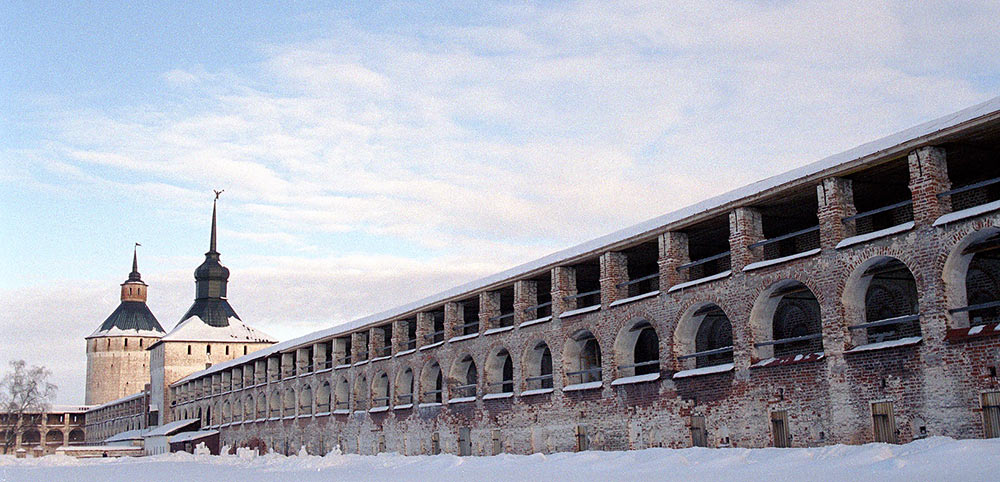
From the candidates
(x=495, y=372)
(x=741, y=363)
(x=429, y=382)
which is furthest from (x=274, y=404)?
(x=741, y=363)

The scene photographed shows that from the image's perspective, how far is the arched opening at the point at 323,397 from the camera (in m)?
43.9

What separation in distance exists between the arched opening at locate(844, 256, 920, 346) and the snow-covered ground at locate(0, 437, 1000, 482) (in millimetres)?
3275

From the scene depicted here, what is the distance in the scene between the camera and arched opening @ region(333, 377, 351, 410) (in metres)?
41.8

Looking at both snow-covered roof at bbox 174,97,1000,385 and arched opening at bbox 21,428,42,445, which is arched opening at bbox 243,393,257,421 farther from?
arched opening at bbox 21,428,42,445

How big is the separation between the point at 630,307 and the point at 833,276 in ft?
22.6

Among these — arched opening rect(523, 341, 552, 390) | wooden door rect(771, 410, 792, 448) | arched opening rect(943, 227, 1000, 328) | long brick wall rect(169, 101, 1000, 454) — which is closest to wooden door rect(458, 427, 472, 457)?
long brick wall rect(169, 101, 1000, 454)

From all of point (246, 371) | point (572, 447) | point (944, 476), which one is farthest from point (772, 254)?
point (246, 371)

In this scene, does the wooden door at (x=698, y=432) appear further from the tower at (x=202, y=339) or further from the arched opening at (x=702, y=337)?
the tower at (x=202, y=339)

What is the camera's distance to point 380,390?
127 ft

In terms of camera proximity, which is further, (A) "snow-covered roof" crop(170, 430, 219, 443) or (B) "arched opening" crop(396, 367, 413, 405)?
(A) "snow-covered roof" crop(170, 430, 219, 443)

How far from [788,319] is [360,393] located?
2149cm

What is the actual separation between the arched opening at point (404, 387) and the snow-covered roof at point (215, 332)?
41261 millimetres

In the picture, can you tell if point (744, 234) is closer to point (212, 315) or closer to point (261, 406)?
point (261, 406)

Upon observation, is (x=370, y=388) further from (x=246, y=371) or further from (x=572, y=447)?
(x=246, y=371)
